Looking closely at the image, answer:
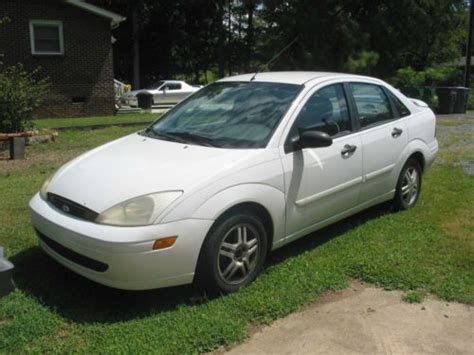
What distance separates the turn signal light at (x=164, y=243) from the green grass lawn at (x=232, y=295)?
1.63ft

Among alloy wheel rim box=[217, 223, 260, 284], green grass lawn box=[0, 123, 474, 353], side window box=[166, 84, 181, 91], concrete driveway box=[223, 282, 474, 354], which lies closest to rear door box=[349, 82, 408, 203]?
green grass lawn box=[0, 123, 474, 353]

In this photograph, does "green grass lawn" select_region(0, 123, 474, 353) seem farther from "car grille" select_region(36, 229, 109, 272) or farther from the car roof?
the car roof

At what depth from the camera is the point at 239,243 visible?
376 centimetres

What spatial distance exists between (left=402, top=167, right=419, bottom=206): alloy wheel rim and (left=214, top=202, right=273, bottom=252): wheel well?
7.34 feet

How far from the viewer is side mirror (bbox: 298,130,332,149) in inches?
160

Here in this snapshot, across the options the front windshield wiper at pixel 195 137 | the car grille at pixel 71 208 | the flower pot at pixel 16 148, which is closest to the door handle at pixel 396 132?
the front windshield wiper at pixel 195 137

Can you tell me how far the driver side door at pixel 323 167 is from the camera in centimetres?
417

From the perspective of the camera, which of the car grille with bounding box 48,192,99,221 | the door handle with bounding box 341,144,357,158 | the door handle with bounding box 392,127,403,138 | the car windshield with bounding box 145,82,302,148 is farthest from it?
the door handle with bounding box 392,127,403,138

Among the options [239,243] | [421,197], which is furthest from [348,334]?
[421,197]

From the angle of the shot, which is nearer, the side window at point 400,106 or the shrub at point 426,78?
the side window at point 400,106

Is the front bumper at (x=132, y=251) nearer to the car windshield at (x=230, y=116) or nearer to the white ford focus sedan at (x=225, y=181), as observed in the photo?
the white ford focus sedan at (x=225, y=181)

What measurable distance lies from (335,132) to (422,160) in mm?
1757

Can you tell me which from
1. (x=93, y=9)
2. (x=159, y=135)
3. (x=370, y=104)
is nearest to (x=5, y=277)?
(x=159, y=135)

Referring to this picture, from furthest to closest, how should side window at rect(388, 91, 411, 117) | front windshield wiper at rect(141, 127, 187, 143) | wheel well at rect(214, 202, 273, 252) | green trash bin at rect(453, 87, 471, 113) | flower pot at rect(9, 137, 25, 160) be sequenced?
1. green trash bin at rect(453, 87, 471, 113)
2. flower pot at rect(9, 137, 25, 160)
3. side window at rect(388, 91, 411, 117)
4. front windshield wiper at rect(141, 127, 187, 143)
5. wheel well at rect(214, 202, 273, 252)
